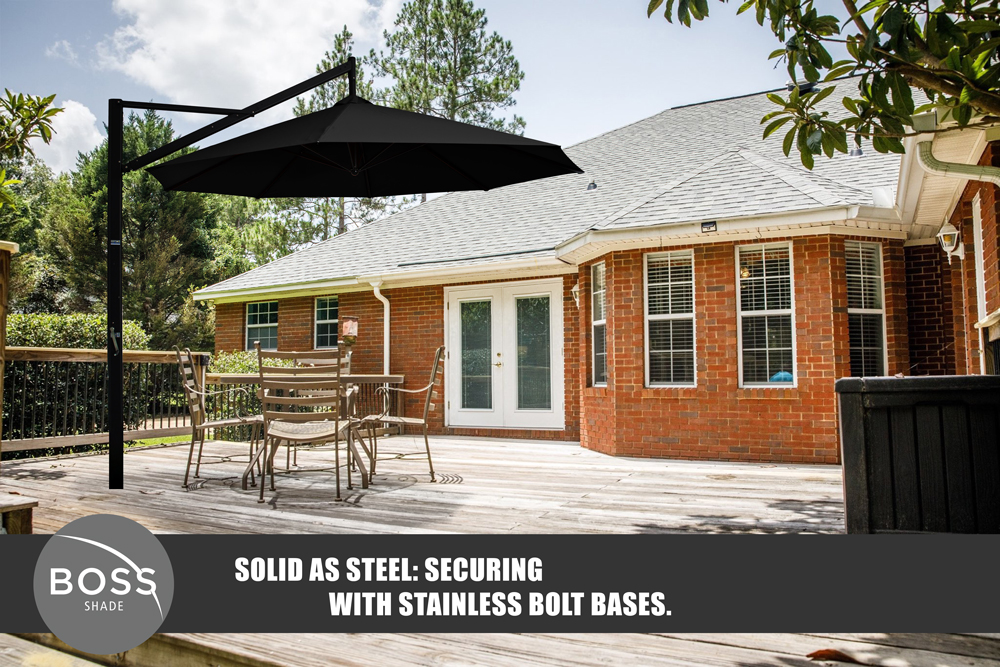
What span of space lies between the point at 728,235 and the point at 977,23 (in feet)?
15.4

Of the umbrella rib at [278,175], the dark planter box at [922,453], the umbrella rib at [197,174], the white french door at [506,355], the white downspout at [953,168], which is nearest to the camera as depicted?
the dark planter box at [922,453]

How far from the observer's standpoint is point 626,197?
985cm

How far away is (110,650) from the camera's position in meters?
2.58

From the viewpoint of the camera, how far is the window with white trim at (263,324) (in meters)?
12.3

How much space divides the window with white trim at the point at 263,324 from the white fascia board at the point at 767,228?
7053 millimetres

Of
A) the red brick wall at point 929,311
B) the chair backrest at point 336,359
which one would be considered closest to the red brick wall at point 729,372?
the red brick wall at point 929,311

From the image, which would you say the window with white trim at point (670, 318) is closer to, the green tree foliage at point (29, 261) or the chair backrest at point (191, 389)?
the chair backrest at point (191, 389)

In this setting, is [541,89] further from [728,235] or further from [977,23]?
[977,23]

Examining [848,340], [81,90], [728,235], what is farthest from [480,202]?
[81,90]

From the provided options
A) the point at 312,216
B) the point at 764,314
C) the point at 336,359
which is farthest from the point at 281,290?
the point at 312,216

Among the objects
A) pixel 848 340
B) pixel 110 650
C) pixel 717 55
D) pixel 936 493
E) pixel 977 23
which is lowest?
pixel 110 650

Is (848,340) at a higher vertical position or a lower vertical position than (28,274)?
lower

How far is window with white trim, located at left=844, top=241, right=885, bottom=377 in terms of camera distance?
7004 millimetres

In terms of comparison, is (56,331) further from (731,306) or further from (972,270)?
(972,270)
